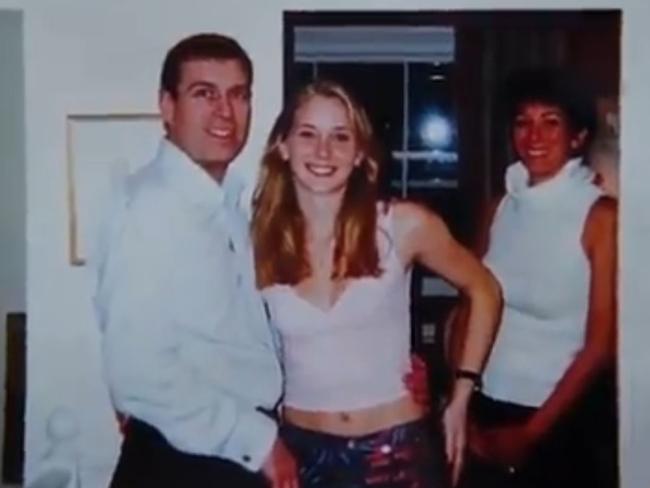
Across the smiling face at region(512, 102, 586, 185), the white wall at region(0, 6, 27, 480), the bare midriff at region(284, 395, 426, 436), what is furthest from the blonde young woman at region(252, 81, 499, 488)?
the white wall at region(0, 6, 27, 480)

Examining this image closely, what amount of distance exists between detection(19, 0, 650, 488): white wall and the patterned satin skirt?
227mm

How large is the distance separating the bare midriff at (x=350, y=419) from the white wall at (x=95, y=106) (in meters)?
0.23

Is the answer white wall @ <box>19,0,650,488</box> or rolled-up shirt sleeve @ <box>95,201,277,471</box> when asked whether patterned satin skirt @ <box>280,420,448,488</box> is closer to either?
rolled-up shirt sleeve @ <box>95,201,277,471</box>

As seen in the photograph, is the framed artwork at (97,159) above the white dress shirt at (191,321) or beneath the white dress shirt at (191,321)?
above

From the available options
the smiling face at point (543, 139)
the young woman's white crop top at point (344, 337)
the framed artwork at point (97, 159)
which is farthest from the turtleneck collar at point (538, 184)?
the framed artwork at point (97, 159)

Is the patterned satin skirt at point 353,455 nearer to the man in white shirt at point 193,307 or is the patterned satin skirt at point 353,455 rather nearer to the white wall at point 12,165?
the man in white shirt at point 193,307

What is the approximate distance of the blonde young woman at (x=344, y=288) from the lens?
1.76 metres

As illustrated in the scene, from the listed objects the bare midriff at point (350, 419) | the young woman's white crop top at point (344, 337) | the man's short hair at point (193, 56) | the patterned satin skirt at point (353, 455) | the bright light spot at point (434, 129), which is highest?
the man's short hair at point (193, 56)

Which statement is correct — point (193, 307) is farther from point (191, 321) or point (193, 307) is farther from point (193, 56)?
point (193, 56)

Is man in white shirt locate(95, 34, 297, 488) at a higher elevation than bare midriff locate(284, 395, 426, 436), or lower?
higher

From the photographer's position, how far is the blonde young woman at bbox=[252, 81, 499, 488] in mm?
1759

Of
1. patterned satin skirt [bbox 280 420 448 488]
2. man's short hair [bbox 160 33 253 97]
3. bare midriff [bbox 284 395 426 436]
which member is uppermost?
man's short hair [bbox 160 33 253 97]

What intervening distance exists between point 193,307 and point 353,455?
0.26 metres

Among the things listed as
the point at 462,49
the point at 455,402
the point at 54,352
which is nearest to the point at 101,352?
the point at 54,352
